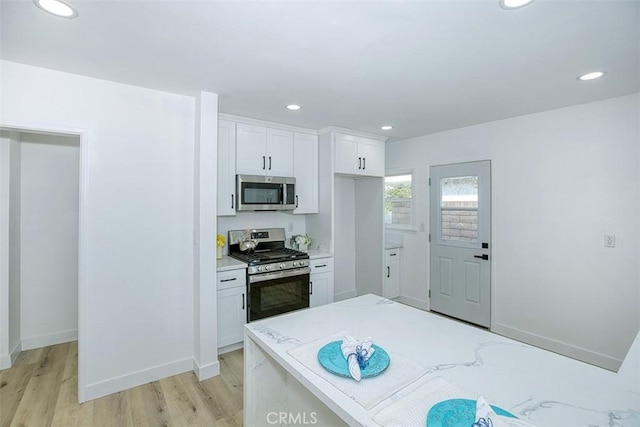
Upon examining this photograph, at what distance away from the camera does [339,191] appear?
4.73 m

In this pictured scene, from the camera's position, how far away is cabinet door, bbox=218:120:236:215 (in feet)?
10.8

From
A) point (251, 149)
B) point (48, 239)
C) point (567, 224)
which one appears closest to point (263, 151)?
point (251, 149)

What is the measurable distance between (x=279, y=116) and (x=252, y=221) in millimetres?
1326

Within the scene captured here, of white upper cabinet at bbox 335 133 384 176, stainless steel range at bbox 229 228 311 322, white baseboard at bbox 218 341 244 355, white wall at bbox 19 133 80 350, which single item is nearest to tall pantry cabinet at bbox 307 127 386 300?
white upper cabinet at bbox 335 133 384 176

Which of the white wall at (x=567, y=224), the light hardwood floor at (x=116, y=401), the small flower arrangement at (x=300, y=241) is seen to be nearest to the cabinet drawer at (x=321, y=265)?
the small flower arrangement at (x=300, y=241)

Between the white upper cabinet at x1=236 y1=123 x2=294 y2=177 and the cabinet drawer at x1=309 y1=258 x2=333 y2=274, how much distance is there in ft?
3.59

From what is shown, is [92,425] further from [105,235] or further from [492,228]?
[492,228]

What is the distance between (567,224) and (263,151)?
127 inches

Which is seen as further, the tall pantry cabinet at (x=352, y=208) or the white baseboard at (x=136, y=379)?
the tall pantry cabinet at (x=352, y=208)

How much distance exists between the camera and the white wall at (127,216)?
7.53 ft

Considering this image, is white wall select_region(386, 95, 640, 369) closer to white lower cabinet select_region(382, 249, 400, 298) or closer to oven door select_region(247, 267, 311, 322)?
white lower cabinet select_region(382, 249, 400, 298)

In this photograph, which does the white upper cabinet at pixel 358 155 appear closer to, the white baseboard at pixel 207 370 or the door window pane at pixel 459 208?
the door window pane at pixel 459 208

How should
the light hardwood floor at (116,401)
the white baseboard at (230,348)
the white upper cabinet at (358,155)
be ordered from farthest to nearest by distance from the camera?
1. the white upper cabinet at (358,155)
2. the white baseboard at (230,348)
3. the light hardwood floor at (116,401)

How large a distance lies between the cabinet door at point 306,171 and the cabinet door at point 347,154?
0.99 feet
